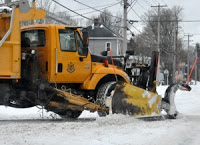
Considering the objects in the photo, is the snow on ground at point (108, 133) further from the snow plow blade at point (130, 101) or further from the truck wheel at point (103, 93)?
the truck wheel at point (103, 93)

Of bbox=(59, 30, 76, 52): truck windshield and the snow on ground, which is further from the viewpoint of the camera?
bbox=(59, 30, 76, 52): truck windshield

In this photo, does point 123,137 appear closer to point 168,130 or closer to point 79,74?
point 168,130

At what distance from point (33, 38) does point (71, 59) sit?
1.11 m

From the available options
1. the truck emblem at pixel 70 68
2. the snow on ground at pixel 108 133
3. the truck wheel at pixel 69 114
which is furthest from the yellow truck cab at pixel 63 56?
the snow on ground at pixel 108 133

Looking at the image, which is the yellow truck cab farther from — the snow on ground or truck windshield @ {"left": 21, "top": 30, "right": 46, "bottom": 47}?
the snow on ground

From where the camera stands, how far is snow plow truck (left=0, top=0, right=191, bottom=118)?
8211 mm

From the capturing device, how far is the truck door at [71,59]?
357 inches

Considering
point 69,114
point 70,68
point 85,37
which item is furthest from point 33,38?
point 69,114

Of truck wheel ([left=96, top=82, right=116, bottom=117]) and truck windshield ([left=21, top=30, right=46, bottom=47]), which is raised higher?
truck windshield ([left=21, top=30, right=46, bottom=47])

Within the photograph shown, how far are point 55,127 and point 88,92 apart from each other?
2.42m

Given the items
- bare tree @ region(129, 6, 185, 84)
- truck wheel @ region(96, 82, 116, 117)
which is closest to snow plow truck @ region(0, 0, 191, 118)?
truck wheel @ region(96, 82, 116, 117)

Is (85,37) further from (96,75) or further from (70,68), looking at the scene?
(96,75)

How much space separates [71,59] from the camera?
9250mm

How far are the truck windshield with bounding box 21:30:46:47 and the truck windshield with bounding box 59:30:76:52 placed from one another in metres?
0.45
